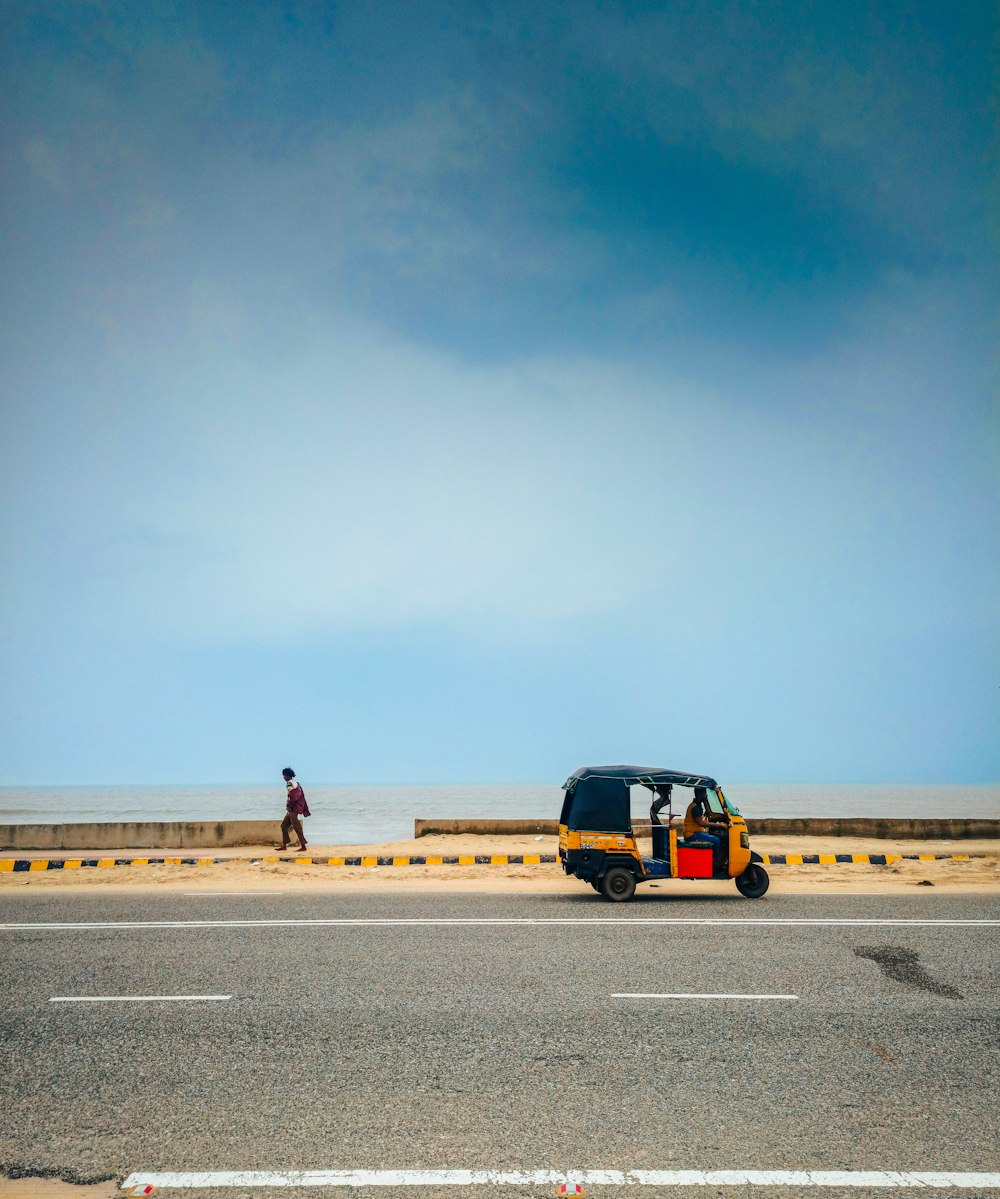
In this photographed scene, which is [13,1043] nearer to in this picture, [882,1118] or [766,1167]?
[766,1167]

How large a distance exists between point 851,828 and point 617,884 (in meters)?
16.0

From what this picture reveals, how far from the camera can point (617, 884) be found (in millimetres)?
13016

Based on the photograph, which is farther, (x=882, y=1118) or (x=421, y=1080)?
(x=421, y=1080)

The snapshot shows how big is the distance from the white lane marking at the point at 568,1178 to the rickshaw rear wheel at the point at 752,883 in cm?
969

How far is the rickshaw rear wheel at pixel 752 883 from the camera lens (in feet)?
44.3

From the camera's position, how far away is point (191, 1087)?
5.25 metres

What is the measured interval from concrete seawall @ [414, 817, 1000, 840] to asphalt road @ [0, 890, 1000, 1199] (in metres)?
16.1

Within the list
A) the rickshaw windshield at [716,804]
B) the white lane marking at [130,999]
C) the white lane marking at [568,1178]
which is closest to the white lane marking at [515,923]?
the rickshaw windshield at [716,804]

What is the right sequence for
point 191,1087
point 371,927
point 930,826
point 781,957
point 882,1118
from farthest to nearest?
1. point 930,826
2. point 371,927
3. point 781,957
4. point 191,1087
5. point 882,1118

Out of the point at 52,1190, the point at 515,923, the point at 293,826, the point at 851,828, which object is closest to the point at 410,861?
the point at 293,826

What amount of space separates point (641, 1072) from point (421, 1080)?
148cm

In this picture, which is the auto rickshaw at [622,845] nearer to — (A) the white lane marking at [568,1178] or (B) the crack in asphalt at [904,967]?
(B) the crack in asphalt at [904,967]

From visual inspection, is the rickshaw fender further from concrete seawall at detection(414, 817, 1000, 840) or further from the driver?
concrete seawall at detection(414, 817, 1000, 840)

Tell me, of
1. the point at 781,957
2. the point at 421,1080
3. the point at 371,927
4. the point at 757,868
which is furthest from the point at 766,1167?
the point at 757,868
